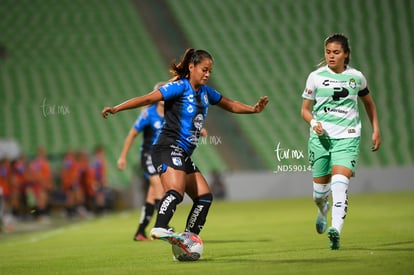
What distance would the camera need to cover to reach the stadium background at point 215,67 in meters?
25.0

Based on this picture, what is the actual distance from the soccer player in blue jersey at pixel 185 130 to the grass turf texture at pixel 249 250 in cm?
66

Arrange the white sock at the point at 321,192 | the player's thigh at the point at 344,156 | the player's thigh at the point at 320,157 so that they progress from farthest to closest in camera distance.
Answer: the white sock at the point at 321,192 < the player's thigh at the point at 320,157 < the player's thigh at the point at 344,156

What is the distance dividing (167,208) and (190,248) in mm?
451

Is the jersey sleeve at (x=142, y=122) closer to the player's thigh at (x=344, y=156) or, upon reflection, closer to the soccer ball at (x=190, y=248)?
the player's thigh at (x=344, y=156)

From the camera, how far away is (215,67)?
91.8ft

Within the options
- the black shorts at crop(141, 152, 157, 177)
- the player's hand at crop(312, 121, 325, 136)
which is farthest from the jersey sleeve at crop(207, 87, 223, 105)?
the black shorts at crop(141, 152, 157, 177)

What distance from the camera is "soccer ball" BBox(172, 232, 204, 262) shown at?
8.29 metres

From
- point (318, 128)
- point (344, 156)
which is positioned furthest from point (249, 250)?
point (318, 128)

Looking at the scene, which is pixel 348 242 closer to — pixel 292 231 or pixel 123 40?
pixel 292 231

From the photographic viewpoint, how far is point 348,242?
32.8 ft

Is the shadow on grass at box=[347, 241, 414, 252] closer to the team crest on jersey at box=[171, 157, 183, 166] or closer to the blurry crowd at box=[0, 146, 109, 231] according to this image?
the team crest on jersey at box=[171, 157, 183, 166]

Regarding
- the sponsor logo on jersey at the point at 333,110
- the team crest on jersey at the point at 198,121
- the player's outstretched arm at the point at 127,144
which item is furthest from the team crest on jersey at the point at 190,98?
the player's outstretched arm at the point at 127,144

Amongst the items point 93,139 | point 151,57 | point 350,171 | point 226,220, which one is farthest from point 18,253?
Answer: point 151,57

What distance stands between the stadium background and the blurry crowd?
1467 mm
